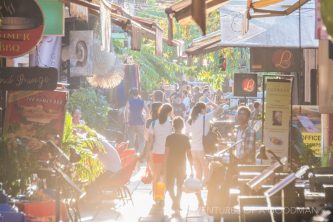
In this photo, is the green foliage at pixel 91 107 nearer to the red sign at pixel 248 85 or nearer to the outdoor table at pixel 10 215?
the red sign at pixel 248 85

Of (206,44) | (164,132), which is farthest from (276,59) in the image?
(164,132)

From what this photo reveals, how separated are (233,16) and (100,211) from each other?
19.9 ft

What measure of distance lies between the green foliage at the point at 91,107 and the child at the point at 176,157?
1157cm

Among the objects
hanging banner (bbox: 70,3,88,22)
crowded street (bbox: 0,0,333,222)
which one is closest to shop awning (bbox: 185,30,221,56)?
crowded street (bbox: 0,0,333,222)

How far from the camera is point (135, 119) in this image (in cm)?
2508

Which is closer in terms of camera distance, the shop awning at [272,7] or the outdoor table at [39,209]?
the outdoor table at [39,209]

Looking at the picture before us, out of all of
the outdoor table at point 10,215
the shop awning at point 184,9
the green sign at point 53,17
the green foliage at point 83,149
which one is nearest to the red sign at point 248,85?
the green foliage at point 83,149

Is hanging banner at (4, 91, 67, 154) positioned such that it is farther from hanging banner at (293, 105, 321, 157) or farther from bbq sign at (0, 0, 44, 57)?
hanging banner at (293, 105, 321, 157)

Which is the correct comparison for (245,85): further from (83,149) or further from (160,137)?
(83,149)

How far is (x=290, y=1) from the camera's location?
1711 centimetres

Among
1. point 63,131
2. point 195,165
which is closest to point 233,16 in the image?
point 195,165

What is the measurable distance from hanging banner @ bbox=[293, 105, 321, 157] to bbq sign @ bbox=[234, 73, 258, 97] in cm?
651

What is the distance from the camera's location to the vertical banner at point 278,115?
13.5 m

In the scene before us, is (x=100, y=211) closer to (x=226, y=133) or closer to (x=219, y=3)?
(x=219, y=3)
